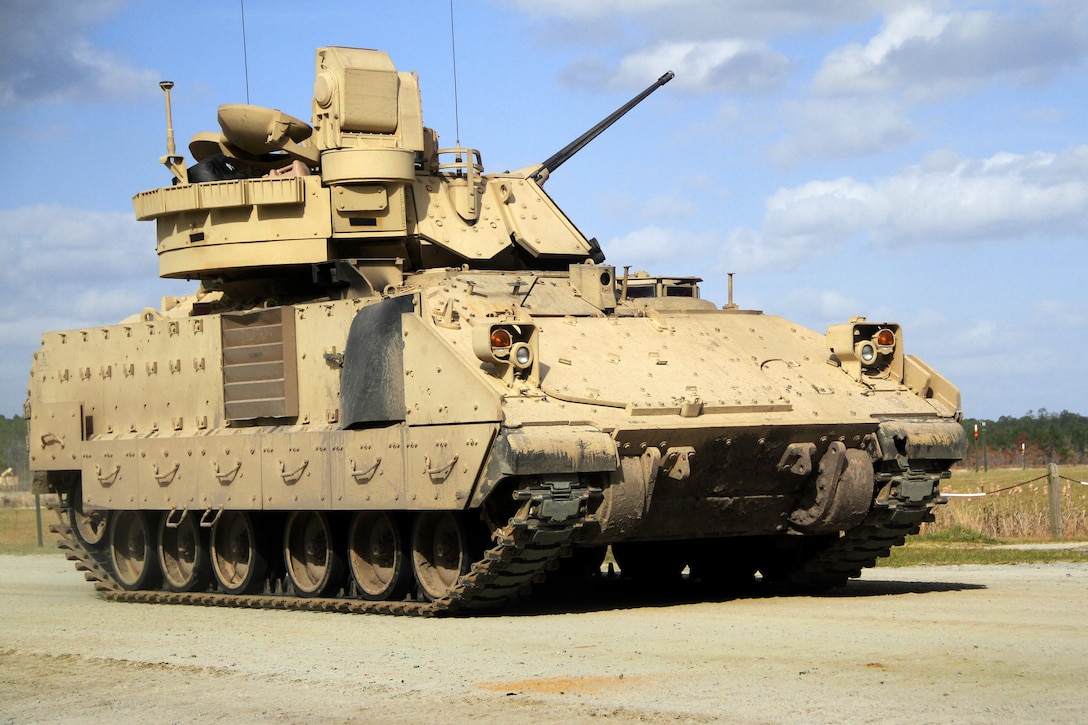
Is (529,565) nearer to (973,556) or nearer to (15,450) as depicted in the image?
(973,556)

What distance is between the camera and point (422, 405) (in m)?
15.1

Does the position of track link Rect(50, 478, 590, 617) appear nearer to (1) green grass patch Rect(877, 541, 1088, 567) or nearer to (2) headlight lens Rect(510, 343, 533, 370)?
(2) headlight lens Rect(510, 343, 533, 370)

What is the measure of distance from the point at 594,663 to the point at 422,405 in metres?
4.39

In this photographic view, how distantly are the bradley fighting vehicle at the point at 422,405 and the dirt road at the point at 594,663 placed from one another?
3.10 feet

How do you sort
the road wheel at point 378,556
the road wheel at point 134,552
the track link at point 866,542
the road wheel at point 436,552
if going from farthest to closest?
the road wheel at point 134,552 → the road wheel at point 378,556 → the track link at point 866,542 → the road wheel at point 436,552

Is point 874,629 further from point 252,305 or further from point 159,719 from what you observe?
point 252,305

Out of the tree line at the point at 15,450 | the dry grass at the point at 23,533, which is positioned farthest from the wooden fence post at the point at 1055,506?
the tree line at the point at 15,450

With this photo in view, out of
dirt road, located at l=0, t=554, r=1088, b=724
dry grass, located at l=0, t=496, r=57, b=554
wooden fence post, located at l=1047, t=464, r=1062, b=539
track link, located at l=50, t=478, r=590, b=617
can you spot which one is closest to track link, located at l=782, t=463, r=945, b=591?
dirt road, located at l=0, t=554, r=1088, b=724

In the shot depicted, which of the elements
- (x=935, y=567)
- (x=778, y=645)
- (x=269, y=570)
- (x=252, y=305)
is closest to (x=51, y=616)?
(x=269, y=570)

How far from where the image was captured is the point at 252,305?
1884 cm

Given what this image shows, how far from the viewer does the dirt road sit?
9.37 metres

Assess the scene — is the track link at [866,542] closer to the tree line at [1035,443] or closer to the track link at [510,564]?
the track link at [510,564]

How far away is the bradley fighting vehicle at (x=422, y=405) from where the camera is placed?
14.5m

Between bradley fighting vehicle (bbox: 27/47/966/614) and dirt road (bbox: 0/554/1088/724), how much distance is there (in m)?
0.95
